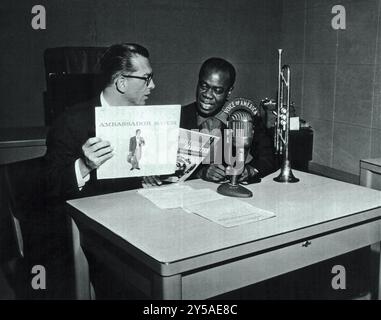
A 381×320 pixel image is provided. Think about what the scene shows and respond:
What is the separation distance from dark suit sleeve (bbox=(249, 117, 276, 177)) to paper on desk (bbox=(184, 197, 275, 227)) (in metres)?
0.51

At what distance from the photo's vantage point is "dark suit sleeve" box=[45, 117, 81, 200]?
1868 millimetres

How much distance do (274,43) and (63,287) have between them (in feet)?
13.8

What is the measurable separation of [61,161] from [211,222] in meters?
0.91

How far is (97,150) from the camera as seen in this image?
1666mm

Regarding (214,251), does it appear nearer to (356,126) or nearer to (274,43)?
(356,126)

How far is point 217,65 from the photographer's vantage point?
105 inches

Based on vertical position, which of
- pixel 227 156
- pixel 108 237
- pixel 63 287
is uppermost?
pixel 227 156

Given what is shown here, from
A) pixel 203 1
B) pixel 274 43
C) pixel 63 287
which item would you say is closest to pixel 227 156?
pixel 63 287

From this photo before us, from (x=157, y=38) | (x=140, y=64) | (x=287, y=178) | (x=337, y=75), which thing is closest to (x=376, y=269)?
(x=287, y=178)

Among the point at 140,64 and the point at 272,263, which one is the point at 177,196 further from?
the point at 140,64

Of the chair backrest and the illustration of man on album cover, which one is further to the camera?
the chair backrest

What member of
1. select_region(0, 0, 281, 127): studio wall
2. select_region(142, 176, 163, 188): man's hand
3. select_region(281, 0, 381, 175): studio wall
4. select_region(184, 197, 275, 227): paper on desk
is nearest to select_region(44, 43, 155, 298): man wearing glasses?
select_region(142, 176, 163, 188): man's hand

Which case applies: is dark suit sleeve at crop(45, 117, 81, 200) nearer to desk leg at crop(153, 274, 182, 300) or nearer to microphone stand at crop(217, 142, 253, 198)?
microphone stand at crop(217, 142, 253, 198)
